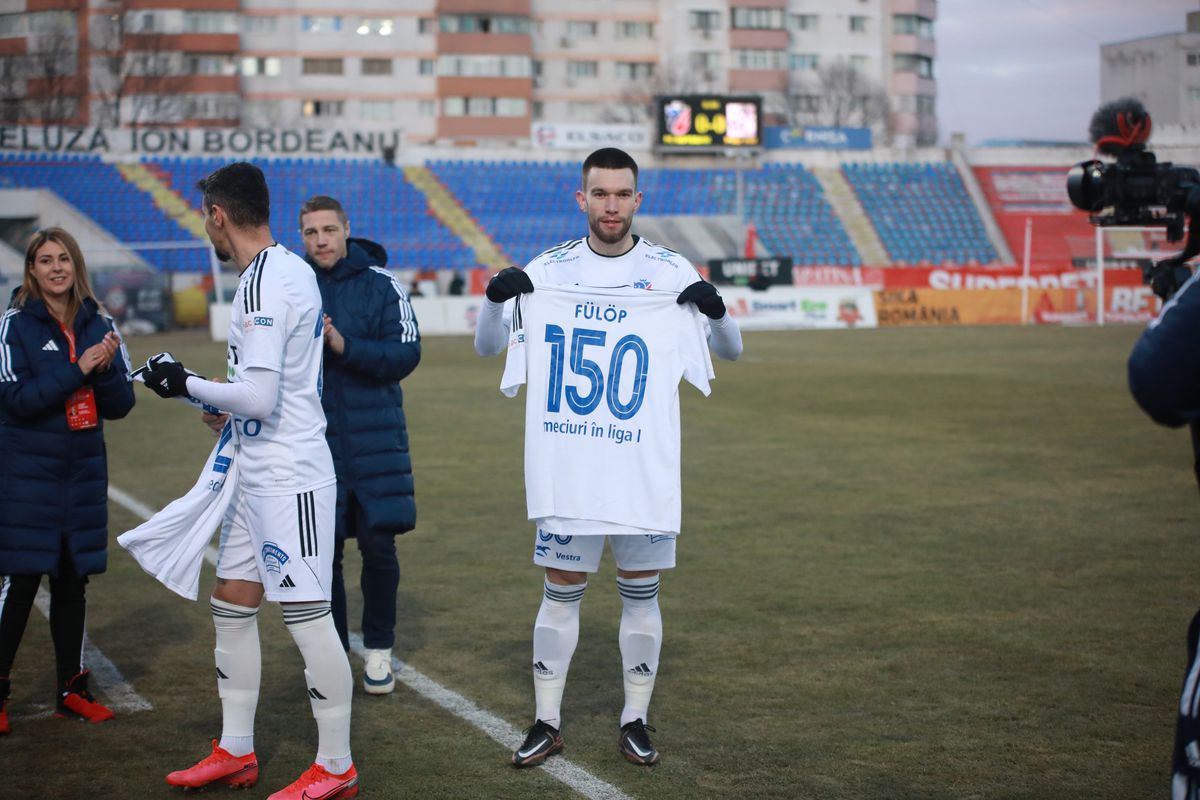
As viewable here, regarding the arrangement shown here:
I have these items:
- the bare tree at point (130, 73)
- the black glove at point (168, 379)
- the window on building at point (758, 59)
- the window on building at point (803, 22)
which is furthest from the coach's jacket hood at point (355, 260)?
the window on building at point (803, 22)

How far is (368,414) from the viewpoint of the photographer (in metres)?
6.17

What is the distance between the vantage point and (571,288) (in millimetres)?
5199

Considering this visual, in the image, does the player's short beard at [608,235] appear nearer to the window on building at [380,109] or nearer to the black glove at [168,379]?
the black glove at [168,379]

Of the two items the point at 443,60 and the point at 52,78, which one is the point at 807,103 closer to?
the point at 443,60

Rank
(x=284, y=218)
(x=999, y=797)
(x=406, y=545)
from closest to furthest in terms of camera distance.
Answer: (x=999, y=797) → (x=406, y=545) → (x=284, y=218)

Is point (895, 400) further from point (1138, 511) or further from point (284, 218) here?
point (284, 218)

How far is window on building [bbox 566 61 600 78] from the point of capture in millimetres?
85125

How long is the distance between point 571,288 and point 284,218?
46377 millimetres

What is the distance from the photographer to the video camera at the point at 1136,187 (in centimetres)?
318

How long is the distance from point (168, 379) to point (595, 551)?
5.88 feet

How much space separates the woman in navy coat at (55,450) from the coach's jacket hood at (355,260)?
41.1 inches

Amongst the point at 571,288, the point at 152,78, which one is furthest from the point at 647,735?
the point at 152,78

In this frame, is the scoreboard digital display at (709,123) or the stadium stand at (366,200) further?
the scoreboard digital display at (709,123)

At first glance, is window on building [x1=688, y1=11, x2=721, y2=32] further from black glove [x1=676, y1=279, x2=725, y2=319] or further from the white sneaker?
black glove [x1=676, y1=279, x2=725, y2=319]
